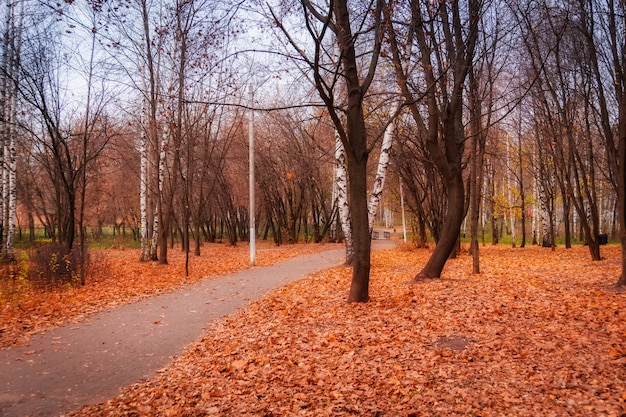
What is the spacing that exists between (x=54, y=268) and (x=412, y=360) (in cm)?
1027

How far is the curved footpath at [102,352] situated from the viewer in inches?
192

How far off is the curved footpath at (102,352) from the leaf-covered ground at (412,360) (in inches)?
16.4

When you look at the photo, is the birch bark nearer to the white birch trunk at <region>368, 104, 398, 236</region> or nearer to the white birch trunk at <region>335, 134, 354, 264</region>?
the white birch trunk at <region>335, 134, 354, 264</region>

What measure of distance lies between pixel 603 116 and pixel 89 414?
1191 cm

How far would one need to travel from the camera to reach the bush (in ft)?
37.0

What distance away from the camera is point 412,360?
509 cm

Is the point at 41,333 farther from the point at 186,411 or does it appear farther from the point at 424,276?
the point at 424,276

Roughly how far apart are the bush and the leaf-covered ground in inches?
243

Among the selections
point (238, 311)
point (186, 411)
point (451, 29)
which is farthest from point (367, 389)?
point (451, 29)

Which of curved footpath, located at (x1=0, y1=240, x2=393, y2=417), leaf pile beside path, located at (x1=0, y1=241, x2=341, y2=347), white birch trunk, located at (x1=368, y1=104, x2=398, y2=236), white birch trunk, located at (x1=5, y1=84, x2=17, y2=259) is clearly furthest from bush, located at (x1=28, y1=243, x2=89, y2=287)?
white birch trunk, located at (x1=368, y1=104, x2=398, y2=236)

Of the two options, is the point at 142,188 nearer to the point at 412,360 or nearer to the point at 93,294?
the point at 93,294

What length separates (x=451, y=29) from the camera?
425 inches

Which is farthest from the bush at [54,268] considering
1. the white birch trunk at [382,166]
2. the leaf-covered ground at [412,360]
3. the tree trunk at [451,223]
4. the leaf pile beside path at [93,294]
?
the tree trunk at [451,223]

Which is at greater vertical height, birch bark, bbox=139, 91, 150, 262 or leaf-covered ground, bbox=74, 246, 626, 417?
birch bark, bbox=139, 91, 150, 262
